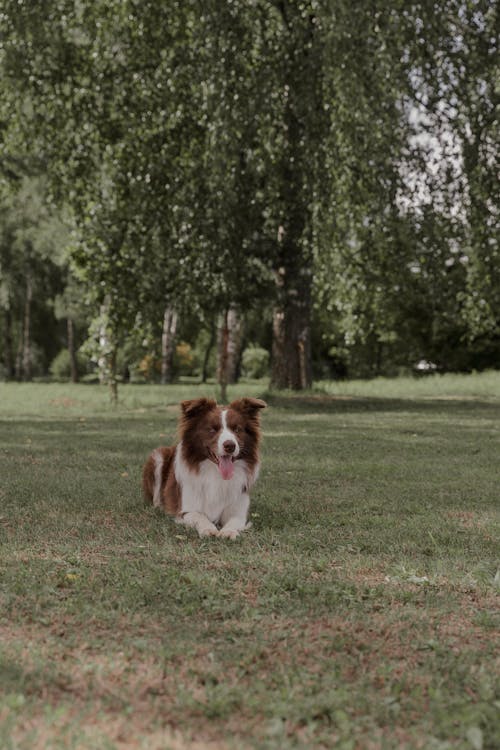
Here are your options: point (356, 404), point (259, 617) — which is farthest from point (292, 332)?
point (259, 617)

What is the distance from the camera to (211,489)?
5875 mm

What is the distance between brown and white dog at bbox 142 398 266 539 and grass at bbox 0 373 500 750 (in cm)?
19

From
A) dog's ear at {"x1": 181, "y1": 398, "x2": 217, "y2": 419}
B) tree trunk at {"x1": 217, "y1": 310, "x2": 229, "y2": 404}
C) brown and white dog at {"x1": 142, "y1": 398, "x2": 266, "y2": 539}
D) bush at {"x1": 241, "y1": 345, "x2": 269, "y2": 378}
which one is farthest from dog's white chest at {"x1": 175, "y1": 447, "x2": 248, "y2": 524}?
bush at {"x1": 241, "y1": 345, "x2": 269, "y2": 378}

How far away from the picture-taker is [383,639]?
12.0 ft

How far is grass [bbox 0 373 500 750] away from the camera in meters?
2.81

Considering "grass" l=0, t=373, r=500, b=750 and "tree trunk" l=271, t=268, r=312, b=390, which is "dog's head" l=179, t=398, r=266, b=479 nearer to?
"grass" l=0, t=373, r=500, b=750

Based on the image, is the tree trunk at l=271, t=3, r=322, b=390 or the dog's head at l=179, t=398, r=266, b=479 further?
the tree trunk at l=271, t=3, r=322, b=390

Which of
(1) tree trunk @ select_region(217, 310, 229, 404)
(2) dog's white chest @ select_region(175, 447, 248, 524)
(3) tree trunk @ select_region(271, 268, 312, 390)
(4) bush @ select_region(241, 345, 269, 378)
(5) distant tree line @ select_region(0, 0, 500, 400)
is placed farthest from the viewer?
(4) bush @ select_region(241, 345, 269, 378)

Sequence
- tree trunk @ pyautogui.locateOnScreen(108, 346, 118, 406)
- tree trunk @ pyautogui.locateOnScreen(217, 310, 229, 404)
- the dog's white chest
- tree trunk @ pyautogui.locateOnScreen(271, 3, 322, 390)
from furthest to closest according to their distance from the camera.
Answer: tree trunk @ pyautogui.locateOnScreen(108, 346, 118, 406)
tree trunk @ pyautogui.locateOnScreen(217, 310, 229, 404)
tree trunk @ pyautogui.locateOnScreen(271, 3, 322, 390)
the dog's white chest

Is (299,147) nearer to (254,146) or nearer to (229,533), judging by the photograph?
(254,146)

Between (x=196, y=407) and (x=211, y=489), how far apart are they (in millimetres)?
600

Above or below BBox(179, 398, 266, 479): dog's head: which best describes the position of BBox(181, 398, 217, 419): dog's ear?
above

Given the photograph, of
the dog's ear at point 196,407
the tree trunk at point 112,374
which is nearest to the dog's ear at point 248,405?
the dog's ear at point 196,407

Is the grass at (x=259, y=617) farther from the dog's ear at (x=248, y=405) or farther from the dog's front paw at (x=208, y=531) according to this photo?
the dog's ear at (x=248, y=405)
